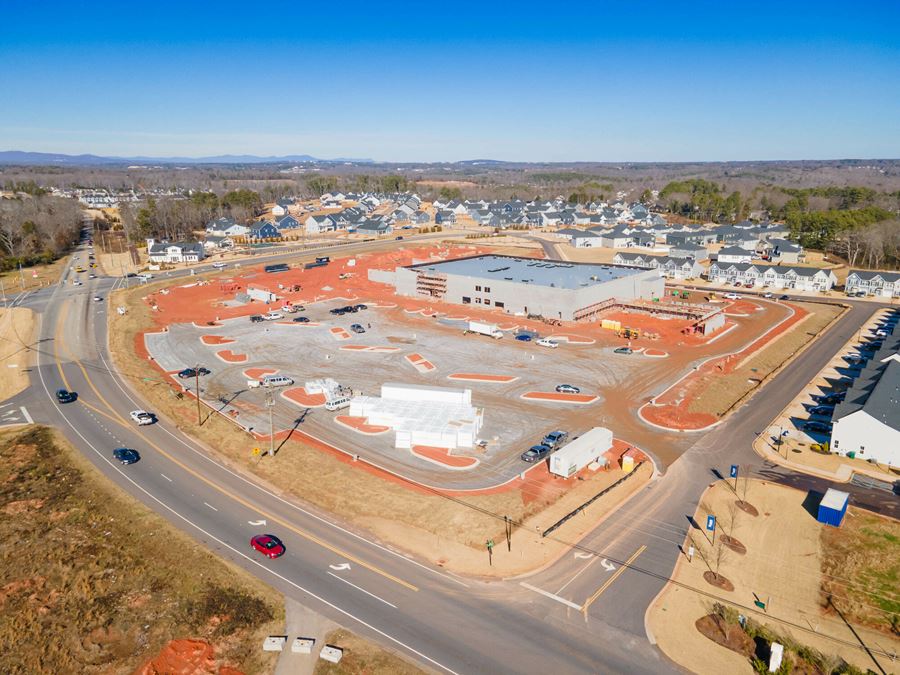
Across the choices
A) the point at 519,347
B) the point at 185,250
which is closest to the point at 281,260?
the point at 185,250

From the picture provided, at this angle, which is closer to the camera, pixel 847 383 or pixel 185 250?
pixel 847 383

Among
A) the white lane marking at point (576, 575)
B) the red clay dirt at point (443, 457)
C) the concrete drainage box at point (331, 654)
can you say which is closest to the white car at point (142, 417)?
the red clay dirt at point (443, 457)

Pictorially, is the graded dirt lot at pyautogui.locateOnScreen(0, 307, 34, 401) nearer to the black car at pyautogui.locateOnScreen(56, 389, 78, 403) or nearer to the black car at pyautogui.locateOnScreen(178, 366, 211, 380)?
the black car at pyautogui.locateOnScreen(56, 389, 78, 403)

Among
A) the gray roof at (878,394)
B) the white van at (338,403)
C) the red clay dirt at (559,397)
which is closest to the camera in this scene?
the gray roof at (878,394)

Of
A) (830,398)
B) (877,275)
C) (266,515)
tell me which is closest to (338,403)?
(266,515)

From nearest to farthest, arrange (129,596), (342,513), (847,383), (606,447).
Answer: (129,596)
(342,513)
(606,447)
(847,383)

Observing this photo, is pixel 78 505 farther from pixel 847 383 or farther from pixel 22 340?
pixel 847 383

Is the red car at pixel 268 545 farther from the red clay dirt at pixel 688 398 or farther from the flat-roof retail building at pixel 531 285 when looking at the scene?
the flat-roof retail building at pixel 531 285

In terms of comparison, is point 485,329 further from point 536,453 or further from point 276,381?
point 536,453
